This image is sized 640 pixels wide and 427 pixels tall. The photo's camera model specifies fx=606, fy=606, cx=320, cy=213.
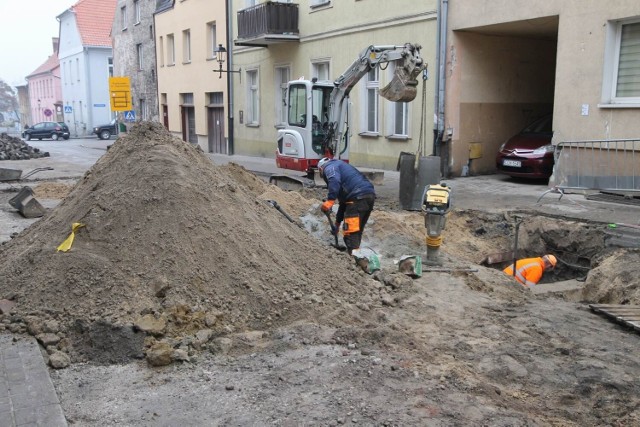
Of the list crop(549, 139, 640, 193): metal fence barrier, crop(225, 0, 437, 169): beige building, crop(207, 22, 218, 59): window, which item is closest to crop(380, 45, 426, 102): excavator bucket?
crop(225, 0, 437, 169): beige building

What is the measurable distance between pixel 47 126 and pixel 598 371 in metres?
46.4

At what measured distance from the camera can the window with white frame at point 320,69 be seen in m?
20.1

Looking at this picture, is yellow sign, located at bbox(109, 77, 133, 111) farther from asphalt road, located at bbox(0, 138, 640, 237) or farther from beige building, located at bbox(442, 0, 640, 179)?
beige building, located at bbox(442, 0, 640, 179)

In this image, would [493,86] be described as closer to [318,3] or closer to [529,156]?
[529,156]

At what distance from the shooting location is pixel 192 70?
95.8ft

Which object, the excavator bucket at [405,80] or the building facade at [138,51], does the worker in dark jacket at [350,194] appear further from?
the building facade at [138,51]

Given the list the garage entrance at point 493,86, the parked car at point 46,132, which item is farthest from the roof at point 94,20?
the garage entrance at point 493,86

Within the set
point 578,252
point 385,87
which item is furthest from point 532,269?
point 385,87

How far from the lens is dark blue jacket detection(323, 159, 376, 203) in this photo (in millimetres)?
7734

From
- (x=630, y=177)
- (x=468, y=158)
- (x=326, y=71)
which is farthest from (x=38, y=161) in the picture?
(x=630, y=177)

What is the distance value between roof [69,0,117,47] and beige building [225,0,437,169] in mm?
27695

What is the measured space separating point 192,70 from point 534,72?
1762 cm

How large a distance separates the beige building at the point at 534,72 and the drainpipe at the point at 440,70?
0.30ft

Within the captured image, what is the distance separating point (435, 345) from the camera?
16.2ft
